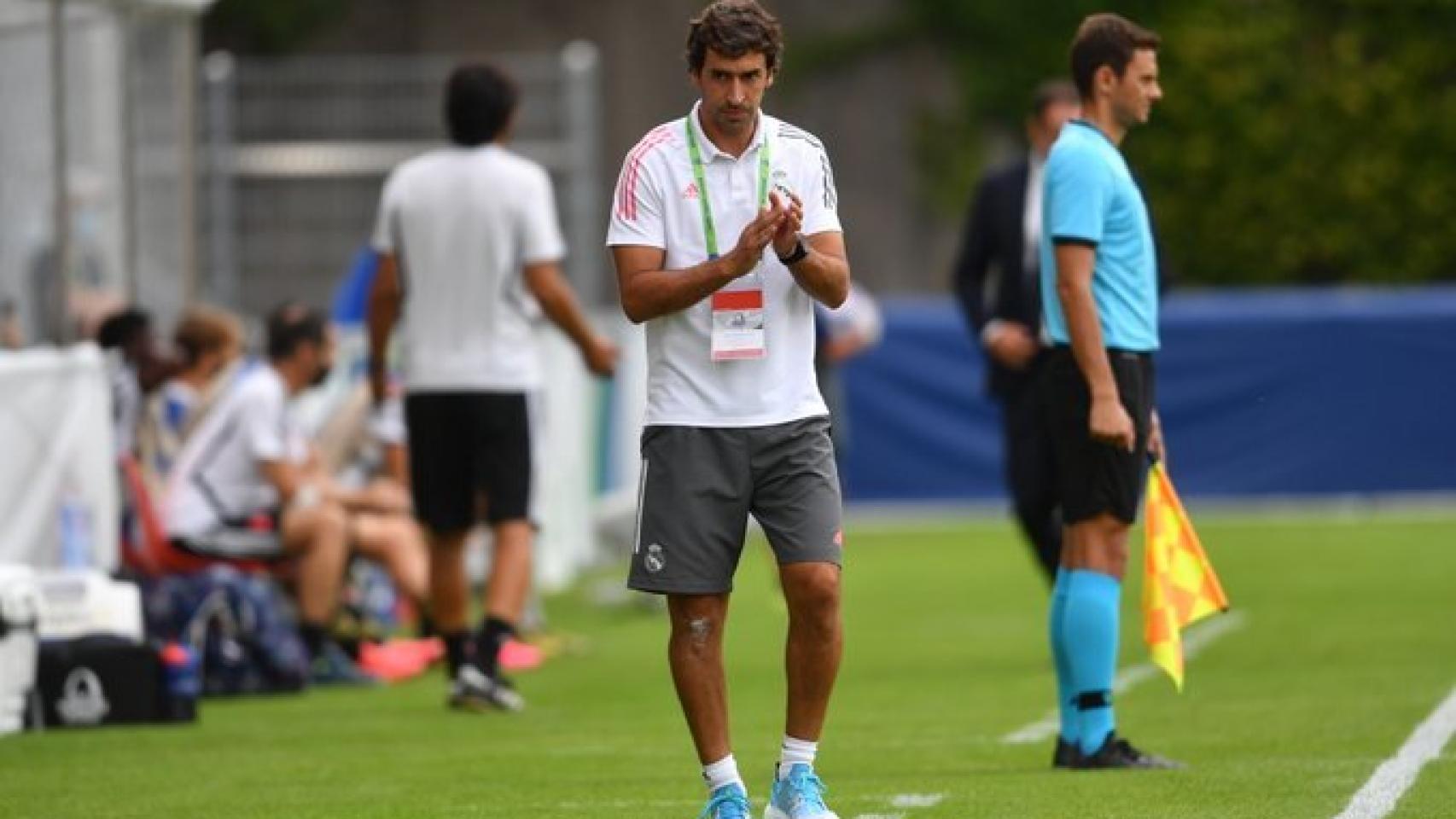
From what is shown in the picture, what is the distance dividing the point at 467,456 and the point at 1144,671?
264 centimetres

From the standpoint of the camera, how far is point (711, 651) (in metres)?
7.55

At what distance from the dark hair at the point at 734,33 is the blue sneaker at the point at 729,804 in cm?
Result: 162

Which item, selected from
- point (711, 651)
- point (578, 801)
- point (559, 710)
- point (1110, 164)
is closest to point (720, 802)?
point (711, 651)

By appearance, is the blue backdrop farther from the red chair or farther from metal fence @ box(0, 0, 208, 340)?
the red chair

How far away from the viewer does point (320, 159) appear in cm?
1961

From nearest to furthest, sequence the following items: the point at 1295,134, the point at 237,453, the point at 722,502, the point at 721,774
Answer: the point at 721,774 < the point at 722,502 < the point at 237,453 < the point at 1295,134

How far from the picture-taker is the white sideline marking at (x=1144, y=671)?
9.95m

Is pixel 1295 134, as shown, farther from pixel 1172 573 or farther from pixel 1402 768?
pixel 1402 768

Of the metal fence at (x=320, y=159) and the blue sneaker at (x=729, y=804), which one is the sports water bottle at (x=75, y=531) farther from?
the metal fence at (x=320, y=159)

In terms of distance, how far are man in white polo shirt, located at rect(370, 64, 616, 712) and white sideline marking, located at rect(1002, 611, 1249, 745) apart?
1.98 meters

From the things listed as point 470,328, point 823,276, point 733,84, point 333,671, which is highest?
point 733,84

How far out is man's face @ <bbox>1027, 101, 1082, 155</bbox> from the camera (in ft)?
40.1

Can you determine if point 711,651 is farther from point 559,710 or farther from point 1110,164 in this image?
point 559,710

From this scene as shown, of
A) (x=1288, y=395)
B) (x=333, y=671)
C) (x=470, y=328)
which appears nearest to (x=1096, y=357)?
(x=470, y=328)
